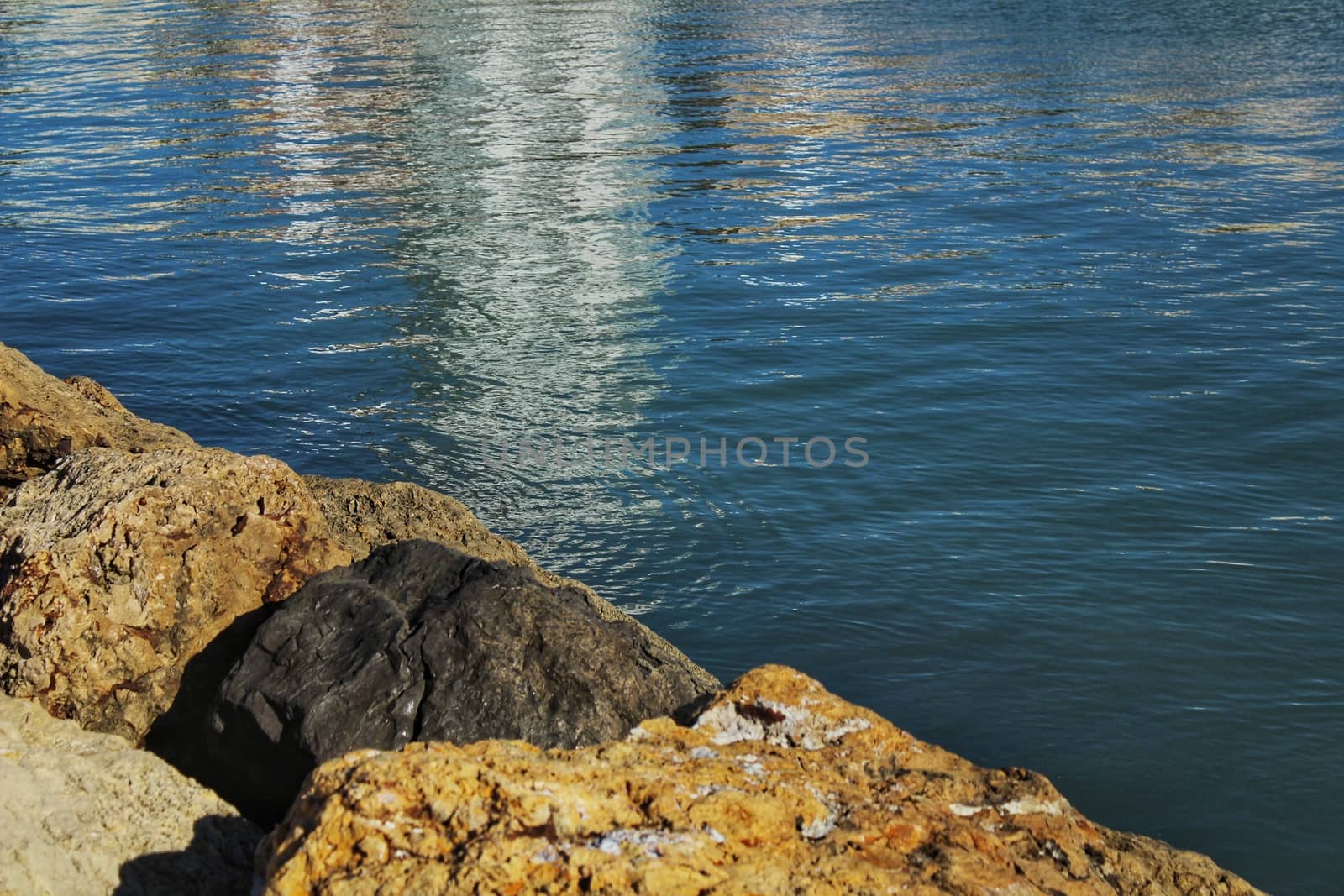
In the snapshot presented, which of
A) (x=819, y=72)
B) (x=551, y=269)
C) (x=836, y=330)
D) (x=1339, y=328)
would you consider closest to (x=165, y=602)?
(x=836, y=330)

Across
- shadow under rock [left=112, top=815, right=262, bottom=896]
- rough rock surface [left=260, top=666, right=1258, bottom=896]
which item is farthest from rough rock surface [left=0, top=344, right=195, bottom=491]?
rough rock surface [left=260, top=666, right=1258, bottom=896]

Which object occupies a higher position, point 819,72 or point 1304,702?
point 819,72

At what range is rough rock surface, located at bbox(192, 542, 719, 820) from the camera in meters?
4.47

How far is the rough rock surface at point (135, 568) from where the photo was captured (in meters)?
4.74

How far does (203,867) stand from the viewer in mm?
3918

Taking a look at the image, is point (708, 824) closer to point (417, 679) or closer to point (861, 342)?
point (417, 679)

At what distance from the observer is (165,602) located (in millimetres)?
4914

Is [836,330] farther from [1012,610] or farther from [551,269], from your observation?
[1012,610]

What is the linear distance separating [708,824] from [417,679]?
1.55m

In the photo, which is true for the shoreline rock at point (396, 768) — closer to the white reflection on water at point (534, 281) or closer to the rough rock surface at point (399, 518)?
the rough rock surface at point (399, 518)

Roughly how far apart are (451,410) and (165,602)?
575 centimetres

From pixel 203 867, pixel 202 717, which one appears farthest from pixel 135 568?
pixel 203 867

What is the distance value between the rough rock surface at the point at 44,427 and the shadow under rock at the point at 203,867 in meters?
2.72

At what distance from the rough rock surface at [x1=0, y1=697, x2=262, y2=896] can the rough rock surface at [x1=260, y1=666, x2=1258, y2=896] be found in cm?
62
